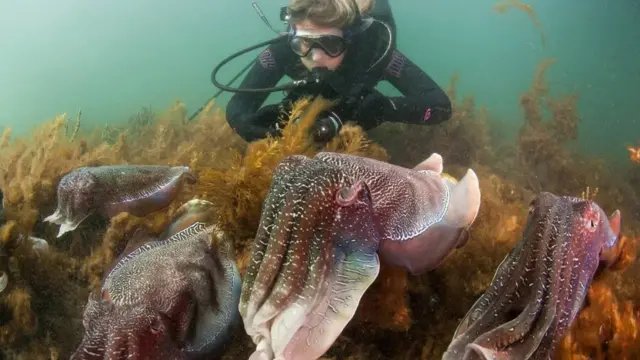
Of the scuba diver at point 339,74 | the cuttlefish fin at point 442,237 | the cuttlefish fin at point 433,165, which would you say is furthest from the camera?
the scuba diver at point 339,74

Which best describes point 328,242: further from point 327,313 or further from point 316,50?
point 316,50

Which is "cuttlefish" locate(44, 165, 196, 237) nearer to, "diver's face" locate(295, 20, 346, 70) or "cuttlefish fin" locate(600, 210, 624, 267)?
"cuttlefish fin" locate(600, 210, 624, 267)

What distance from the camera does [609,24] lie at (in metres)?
42.4

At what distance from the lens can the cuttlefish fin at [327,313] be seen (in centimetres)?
163

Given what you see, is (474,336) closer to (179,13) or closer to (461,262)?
(461,262)

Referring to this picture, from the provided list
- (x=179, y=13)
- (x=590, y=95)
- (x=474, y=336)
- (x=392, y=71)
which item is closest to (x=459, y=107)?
(x=392, y=71)

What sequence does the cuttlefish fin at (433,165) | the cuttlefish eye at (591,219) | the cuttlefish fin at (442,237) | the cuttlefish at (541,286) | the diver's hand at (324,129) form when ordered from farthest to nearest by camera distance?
1. the diver's hand at (324,129)
2. the cuttlefish fin at (433,165)
3. the cuttlefish fin at (442,237)
4. the cuttlefish eye at (591,219)
5. the cuttlefish at (541,286)

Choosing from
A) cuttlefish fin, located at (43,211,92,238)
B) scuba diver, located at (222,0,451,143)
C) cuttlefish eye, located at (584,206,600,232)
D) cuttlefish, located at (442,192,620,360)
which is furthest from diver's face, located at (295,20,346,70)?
cuttlefish eye, located at (584,206,600,232)

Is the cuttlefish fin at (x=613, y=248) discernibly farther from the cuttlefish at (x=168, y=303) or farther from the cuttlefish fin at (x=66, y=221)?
the cuttlefish fin at (x=66, y=221)

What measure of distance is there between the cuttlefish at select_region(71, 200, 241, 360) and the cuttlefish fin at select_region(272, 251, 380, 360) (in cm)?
72

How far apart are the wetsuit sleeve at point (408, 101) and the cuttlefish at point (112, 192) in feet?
9.07

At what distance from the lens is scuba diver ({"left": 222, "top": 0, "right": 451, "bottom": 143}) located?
506cm

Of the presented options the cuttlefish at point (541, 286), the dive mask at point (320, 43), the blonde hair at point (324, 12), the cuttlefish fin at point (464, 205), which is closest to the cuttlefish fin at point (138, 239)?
the cuttlefish fin at point (464, 205)

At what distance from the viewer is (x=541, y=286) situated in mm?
1688
